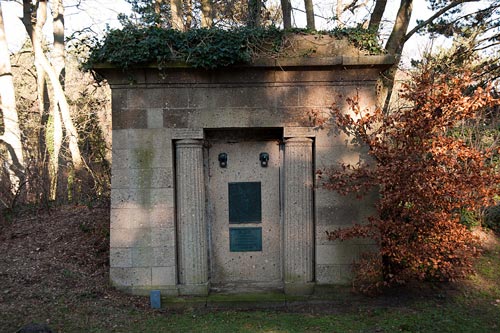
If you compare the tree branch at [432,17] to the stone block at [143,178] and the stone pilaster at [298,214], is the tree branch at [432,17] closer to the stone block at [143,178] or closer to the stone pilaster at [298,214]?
the stone pilaster at [298,214]

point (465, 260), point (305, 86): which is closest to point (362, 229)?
point (465, 260)

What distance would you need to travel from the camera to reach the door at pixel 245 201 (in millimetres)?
6582

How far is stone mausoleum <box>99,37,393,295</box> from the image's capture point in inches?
239

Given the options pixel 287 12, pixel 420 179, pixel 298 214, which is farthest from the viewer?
pixel 287 12

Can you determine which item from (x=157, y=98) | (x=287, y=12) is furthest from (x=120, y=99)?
(x=287, y=12)

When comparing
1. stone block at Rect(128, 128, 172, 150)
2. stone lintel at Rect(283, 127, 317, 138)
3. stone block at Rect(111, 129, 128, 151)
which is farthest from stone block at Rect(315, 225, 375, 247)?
stone block at Rect(111, 129, 128, 151)

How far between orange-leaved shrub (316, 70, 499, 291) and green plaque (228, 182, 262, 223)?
1188mm

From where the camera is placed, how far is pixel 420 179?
216 inches

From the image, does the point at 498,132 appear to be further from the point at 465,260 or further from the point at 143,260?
the point at 143,260

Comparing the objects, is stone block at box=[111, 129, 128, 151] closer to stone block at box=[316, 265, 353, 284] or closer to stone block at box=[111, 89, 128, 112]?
stone block at box=[111, 89, 128, 112]

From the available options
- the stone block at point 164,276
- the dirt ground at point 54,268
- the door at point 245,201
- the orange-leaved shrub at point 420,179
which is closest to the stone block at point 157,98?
the door at point 245,201

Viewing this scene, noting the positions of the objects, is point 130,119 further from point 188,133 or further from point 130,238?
point 130,238

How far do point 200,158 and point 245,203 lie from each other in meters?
1.05

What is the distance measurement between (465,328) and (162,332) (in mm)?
3716
